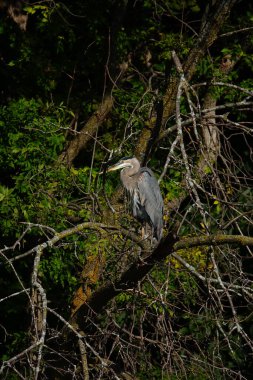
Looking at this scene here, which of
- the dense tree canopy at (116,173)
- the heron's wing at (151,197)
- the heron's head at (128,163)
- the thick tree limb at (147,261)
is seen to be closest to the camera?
the thick tree limb at (147,261)

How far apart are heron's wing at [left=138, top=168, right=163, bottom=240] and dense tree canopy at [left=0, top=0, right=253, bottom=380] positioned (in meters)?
0.14

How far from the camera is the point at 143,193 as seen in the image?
5746 mm

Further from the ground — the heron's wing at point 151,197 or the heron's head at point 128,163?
the heron's head at point 128,163

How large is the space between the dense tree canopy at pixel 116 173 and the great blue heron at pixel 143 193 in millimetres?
90

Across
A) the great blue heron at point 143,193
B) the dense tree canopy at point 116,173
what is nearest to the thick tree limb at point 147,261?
the dense tree canopy at point 116,173

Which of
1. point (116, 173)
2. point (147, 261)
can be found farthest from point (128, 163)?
point (147, 261)

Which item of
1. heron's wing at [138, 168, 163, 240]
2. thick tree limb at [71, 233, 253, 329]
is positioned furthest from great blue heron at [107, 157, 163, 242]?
thick tree limb at [71, 233, 253, 329]

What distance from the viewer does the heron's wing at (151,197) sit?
218 inches

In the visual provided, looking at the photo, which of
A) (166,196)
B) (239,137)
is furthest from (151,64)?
(166,196)

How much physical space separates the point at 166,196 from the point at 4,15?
257 centimetres

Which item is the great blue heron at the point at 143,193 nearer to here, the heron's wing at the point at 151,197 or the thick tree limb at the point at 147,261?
the heron's wing at the point at 151,197

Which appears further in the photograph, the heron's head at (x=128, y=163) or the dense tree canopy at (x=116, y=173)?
the heron's head at (x=128, y=163)

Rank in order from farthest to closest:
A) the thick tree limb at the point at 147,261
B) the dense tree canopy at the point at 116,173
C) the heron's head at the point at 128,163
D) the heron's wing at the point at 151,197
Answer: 1. the heron's head at the point at 128,163
2. the heron's wing at the point at 151,197
3. the dense tree canopy at the point at 116,173
4. the thick tree limb at the point at 147,261

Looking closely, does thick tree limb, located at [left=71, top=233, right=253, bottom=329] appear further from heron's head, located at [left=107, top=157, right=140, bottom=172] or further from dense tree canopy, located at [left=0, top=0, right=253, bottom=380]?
heron's head, located at [left=107, top=157, right=140, bottom=172]
